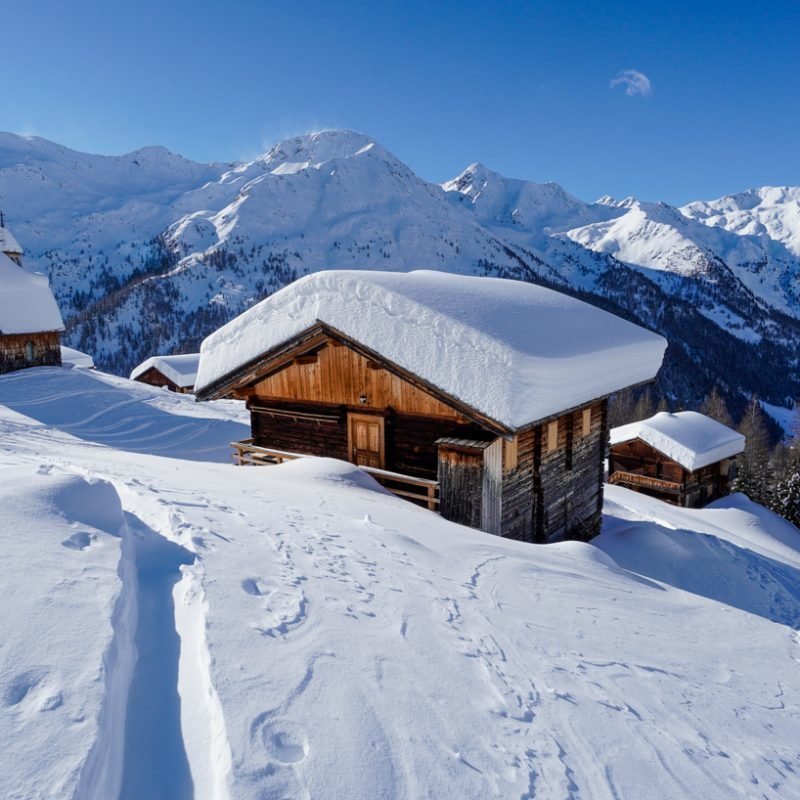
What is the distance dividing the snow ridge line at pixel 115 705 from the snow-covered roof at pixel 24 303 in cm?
2781

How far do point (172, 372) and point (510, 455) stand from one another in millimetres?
37387

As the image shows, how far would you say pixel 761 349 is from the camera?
6127 inches

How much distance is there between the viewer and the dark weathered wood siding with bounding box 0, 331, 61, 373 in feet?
86.1

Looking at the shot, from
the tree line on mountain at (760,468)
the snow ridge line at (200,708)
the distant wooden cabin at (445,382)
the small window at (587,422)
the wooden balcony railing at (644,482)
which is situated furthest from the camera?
the tree line on mountain at (760,468)

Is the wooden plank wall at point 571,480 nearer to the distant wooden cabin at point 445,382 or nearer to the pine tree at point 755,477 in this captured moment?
the distant wooden cabin at point 445,382

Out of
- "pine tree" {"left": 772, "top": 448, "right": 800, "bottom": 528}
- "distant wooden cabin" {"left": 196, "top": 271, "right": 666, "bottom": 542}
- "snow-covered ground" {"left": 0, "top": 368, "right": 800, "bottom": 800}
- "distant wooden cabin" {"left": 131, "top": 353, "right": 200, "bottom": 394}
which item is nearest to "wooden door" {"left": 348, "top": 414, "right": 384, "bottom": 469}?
"distant wooden cabin" {"left": 196, "top": 271, "right": 666, "bottom": 542}

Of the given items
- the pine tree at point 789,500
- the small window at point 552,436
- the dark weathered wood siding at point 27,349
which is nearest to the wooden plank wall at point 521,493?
the small window at point 552,436

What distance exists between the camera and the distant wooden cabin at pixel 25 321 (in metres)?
26.2

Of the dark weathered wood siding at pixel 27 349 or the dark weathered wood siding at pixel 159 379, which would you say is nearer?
the dark weathered wood siding at pixel 27 349

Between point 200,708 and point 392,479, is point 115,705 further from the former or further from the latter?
point 392,479

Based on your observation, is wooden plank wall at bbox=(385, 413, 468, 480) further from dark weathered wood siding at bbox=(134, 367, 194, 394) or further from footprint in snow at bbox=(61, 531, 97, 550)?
dark weathered wood siding at bbox=(134, 367, 194, 394)

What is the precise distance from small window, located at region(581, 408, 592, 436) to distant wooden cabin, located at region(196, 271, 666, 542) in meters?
0.03

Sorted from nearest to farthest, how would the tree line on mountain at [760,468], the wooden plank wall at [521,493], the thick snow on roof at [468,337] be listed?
the thick snow on roof at [468,337] → the wooden plank wall at [521,493] → the tree line on mountain at [760,468]

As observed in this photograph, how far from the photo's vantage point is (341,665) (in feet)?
11.8
